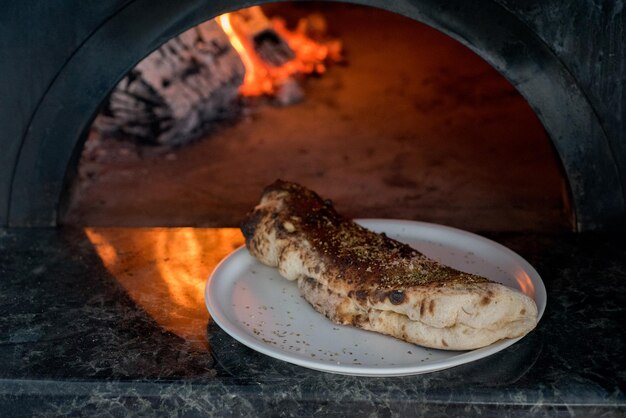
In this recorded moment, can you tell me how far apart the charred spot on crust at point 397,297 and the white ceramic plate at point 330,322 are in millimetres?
112

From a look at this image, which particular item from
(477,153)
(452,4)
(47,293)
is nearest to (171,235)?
(47,293)

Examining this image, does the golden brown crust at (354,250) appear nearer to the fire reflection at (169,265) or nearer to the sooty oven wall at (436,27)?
the fire reflection at (169,265)

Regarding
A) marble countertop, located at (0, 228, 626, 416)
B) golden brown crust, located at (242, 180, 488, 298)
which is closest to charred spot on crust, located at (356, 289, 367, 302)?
golden brown crust, located at (242, 180, 488, 298)

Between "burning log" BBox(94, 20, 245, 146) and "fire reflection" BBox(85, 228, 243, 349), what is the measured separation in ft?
3.23

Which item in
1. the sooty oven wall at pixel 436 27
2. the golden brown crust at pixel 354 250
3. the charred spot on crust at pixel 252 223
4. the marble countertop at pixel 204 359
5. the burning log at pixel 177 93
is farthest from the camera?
the burning log at pixel 177 93

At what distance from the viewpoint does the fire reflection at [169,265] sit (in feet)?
6.22

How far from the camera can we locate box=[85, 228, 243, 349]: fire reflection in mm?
1896

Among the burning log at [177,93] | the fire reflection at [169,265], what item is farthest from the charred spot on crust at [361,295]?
the burning log at [177,93]

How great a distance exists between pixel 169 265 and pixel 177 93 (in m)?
1.32

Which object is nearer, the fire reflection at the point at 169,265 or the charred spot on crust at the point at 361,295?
the charred spot on crust at the point at 361,295

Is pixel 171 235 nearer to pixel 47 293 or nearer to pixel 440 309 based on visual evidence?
pixel 47 293

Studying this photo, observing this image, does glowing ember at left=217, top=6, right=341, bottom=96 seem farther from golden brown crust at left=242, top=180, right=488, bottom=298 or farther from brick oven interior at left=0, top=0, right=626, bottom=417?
golden brown crust at left=242, top=180, right=488, bottom=298

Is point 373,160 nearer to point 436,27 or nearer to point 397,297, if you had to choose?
point 436,27

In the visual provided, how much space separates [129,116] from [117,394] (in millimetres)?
1824
